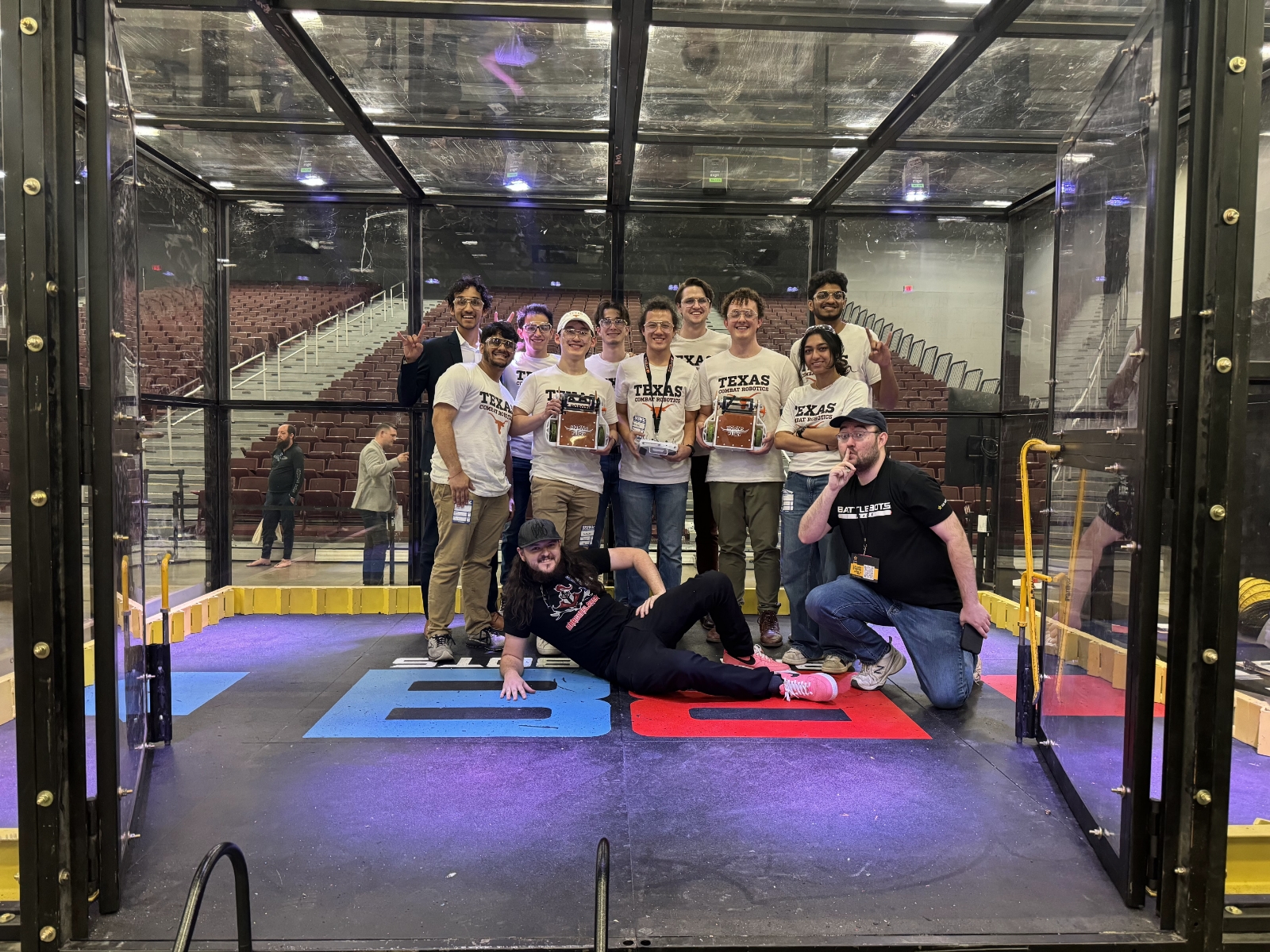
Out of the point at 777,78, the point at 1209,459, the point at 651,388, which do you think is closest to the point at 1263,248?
the point at 1209,459

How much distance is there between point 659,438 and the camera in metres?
4.82

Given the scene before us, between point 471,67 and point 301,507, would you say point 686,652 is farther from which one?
point 301,507

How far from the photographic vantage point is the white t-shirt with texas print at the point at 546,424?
480cm

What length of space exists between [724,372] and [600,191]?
7.25 ft

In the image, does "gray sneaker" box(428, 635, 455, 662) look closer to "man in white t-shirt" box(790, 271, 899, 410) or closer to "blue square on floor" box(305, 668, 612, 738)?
"blue square on floor" box(305, 668, 612, 738)

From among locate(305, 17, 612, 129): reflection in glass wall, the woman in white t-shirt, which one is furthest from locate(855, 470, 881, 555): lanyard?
locate(305, 17, 612, 129): reflection in glass wall

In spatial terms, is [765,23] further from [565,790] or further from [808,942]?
[808,942]

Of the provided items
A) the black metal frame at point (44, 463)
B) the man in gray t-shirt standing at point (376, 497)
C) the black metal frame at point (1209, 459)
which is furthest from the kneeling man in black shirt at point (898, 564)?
the man in gray t-shirt standing at point (376, 497)

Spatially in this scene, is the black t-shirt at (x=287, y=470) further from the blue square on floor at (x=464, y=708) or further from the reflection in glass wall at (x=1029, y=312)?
the reflection in glass wall at (x=1029, y=312)

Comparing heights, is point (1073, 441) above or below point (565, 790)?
above

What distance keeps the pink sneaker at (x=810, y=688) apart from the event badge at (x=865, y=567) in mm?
543

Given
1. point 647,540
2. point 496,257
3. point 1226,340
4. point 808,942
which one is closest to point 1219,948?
point 808,942

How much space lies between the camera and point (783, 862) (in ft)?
7.83

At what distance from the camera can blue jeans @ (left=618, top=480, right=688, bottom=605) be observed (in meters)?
4.92
